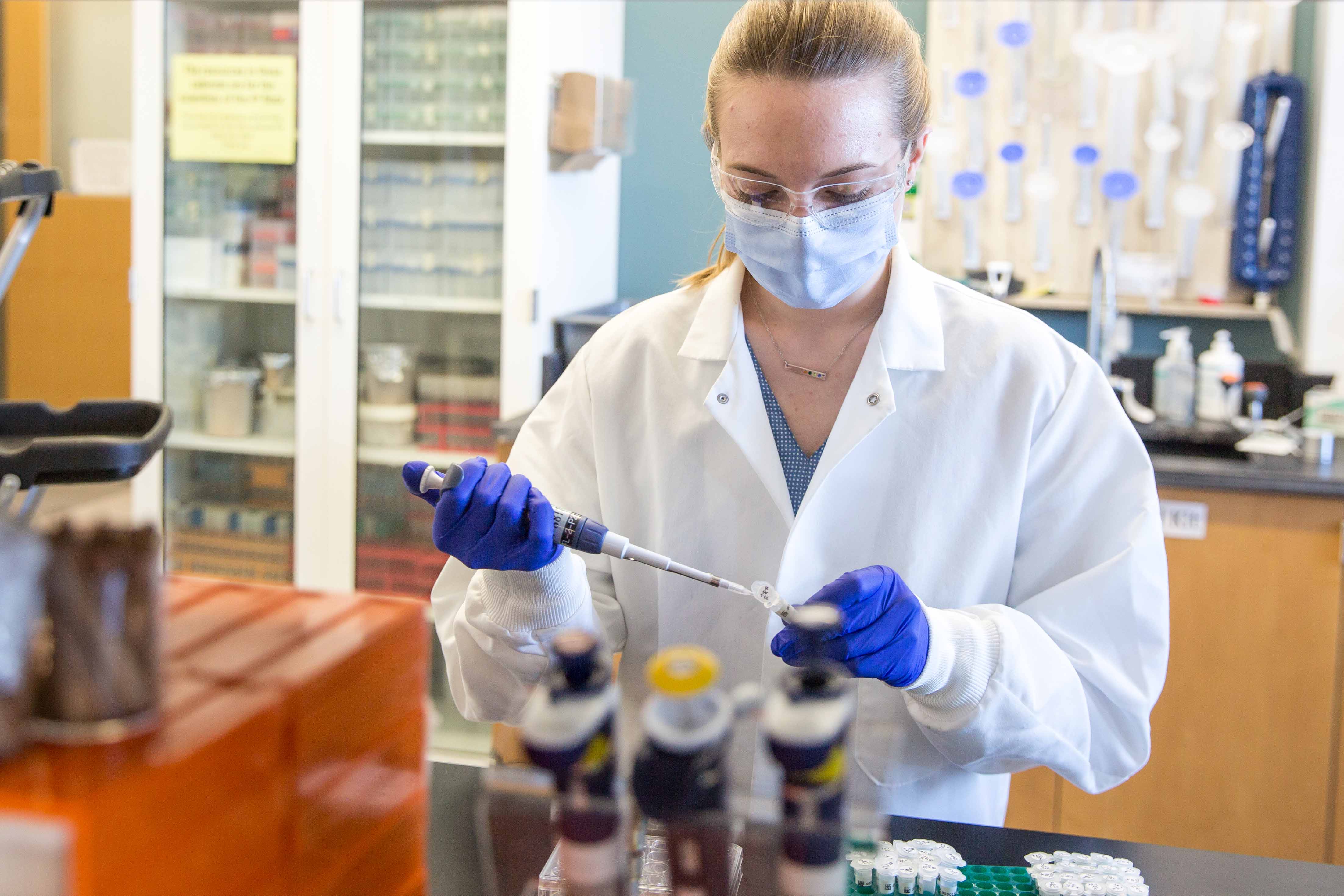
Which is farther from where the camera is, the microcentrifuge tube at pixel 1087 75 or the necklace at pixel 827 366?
the microcentrifuge tube at pixel 1087 75

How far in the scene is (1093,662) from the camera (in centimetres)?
128

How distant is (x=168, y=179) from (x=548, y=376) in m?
1.33

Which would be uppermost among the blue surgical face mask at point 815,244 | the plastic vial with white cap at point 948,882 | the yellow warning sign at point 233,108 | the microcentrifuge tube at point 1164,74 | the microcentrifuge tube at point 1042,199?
the microcentrifuge tube at point 1164,74

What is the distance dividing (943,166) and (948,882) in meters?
2.72

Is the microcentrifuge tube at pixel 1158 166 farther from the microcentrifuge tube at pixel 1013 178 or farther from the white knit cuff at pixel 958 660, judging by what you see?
the white knit cuff at pixel 958 660

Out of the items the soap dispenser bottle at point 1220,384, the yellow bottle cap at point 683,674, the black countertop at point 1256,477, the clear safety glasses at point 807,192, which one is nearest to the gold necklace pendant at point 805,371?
the clear safety glasses at point 807,192

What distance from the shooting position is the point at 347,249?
322 centimetres

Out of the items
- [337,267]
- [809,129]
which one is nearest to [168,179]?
[337,267]

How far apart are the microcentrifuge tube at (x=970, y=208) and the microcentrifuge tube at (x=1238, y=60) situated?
683 mm

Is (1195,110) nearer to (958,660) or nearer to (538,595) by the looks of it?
(958,660)

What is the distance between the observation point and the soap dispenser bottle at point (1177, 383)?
295cm

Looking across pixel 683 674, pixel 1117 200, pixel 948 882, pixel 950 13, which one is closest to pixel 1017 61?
pixel 950 13

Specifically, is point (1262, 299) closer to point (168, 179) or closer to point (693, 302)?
point (693, 302)

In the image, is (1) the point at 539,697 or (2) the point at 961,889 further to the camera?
(2) the point at 961,889
